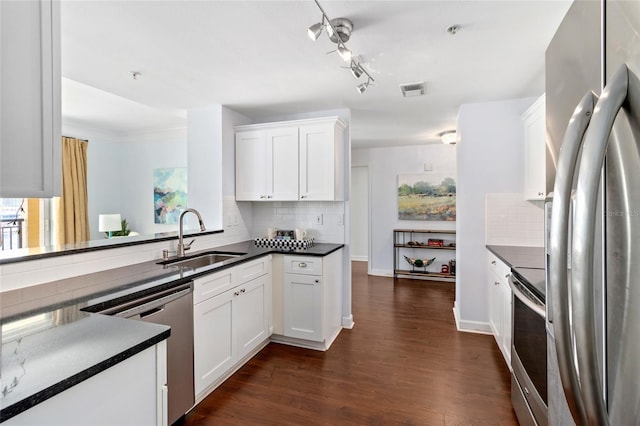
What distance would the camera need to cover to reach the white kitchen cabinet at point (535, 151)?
8.16 ft

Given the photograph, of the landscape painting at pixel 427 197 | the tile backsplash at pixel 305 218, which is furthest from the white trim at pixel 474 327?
the landscape painting at pixel 427 197

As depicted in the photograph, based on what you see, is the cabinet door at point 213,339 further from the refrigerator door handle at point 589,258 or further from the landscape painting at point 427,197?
the landscape painting at point 427,197

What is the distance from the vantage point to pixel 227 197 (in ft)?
11.4

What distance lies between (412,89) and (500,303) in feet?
6.50

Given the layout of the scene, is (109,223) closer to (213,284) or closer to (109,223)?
(109,223)

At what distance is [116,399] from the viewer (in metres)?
0.89

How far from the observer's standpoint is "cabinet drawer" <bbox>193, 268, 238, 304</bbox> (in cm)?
206

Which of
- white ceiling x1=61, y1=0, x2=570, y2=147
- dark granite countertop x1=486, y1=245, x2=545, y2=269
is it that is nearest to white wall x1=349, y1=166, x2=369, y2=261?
white ceiling x1=61, y1=0, x2=570, y2=147

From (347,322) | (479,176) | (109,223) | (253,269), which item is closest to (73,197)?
(109,223)

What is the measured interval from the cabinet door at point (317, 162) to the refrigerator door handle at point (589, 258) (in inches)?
107

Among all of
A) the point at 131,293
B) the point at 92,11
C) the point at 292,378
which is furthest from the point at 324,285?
the point at 92,11

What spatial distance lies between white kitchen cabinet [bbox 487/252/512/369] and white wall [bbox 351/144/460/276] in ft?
8.76

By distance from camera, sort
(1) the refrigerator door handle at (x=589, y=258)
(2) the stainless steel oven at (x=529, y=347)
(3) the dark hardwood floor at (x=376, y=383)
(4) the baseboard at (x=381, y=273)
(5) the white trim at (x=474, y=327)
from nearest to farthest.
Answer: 1. (1) the refrigerator door handle at (x=589, y=258)
2. (2) the stainless steel oven at (x=529, y=347)
3. (3) the dark hardwood floor at (x=376, y=383)
4. (5) the white trim at (x=474, y=327)
5. (4) the baseboard at (x=381, y=273)

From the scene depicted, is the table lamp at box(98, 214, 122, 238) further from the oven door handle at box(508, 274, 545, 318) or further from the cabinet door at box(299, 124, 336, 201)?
the oven door handle at box(508, 274, 545, 318)
